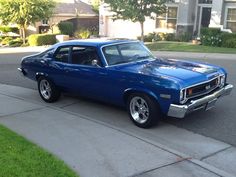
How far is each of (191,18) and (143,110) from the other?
20.8m

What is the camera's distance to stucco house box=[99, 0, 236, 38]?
24078mm

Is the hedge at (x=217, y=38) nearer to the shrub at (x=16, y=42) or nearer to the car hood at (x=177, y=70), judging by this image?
the car hood at (x=177, y=70)

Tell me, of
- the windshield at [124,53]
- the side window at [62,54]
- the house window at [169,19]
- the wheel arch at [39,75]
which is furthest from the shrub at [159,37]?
the windshield at [124,53]

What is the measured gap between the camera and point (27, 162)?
16.2ft

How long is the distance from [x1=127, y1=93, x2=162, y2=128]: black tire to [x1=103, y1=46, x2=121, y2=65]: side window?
2.94 feet

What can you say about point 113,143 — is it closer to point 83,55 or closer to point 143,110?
point 143,110

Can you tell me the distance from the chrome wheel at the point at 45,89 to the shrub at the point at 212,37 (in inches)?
589

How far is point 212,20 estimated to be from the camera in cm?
2433

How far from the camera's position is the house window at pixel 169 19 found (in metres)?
26.7

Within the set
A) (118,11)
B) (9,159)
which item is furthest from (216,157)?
(118,11)

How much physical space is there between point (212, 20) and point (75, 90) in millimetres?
18249

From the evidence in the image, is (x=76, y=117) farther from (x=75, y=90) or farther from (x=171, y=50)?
(x=171, y=50)

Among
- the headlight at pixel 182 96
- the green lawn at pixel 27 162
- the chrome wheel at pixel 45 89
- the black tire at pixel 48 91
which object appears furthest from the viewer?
the chrome wheel at pixel 45 89

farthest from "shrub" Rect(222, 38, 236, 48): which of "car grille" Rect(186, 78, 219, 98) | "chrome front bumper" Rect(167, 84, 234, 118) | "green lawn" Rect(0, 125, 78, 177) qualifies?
"green lawn" Rect(0, 125, 78, 177)
